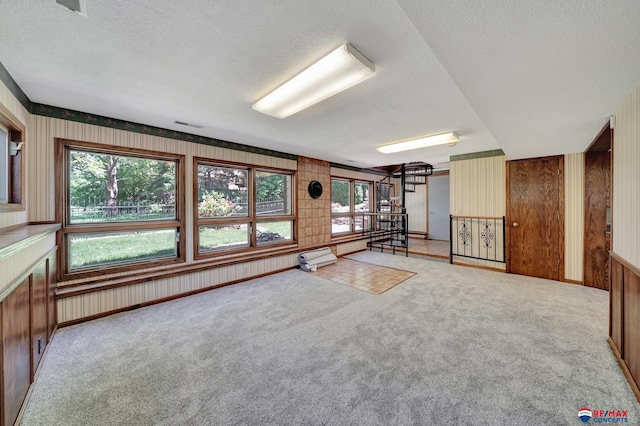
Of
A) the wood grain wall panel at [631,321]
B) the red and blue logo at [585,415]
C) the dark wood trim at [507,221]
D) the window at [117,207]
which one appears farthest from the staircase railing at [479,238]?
the window at [117,207]

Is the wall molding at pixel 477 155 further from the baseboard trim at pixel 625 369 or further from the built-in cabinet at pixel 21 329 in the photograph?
the built-in cabinet at pixel 21 329

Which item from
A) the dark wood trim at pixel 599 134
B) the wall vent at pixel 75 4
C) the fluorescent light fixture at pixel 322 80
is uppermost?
the fluorescent light fixture at pixel 322 80

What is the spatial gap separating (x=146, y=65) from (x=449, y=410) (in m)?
3.28

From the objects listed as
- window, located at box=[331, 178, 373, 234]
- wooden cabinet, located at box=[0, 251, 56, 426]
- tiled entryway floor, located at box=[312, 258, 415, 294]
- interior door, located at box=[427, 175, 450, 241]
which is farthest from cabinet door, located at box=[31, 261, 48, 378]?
interior door, located at box=[427, 175, 450, 241]

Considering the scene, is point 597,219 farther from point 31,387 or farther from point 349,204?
point 31,387

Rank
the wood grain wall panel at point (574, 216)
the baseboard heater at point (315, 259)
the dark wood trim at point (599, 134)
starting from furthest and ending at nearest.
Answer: the baseboard heater at point (315, 259)
the wood grain wall panel at point (574, 216)
the dark wood trim at point (599, 134)

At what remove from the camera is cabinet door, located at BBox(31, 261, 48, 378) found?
1815 mm

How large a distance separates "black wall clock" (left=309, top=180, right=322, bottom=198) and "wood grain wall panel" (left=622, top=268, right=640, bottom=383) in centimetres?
456

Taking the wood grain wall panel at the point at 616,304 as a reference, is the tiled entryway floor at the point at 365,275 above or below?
below

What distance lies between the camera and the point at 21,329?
160 centimetres

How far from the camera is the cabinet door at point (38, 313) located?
182cm

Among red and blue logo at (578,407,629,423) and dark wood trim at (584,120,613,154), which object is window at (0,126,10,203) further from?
dark wood trim at (584,120,613,154)

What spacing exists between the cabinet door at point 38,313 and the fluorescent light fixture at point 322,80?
241cm

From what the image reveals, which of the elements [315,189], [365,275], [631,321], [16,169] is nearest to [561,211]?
[631,321]
